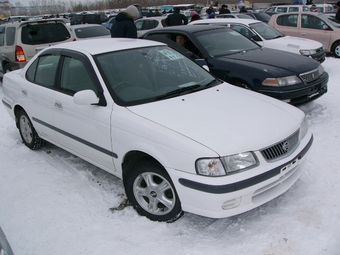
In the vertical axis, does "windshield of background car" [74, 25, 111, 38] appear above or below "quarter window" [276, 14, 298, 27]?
above

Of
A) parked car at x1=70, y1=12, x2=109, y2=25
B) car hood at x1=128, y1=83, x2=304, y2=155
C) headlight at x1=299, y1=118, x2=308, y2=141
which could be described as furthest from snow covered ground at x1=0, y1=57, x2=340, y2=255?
parked car at x1=70, y1=12, x2=109, y2=25

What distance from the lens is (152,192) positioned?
3266 millimetres

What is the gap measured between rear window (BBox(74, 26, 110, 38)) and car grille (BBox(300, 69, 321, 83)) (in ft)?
25.6

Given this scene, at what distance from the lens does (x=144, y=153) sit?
127 inches

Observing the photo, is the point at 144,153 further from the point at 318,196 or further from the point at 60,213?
the point at 318,196

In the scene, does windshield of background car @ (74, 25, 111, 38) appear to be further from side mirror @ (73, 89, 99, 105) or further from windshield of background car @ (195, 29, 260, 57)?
side mirror @ (73, 89, 99, 105)

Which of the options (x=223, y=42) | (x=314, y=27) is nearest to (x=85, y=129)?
(x=223, y=42)

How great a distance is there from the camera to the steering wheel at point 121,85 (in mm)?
3557

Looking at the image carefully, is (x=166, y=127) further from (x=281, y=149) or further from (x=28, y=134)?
(x=28, y=134)

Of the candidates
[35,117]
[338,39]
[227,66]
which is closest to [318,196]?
[227,66]

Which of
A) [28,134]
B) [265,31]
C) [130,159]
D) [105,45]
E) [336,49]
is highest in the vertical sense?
[105,45]

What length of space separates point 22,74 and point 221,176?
3.56 m

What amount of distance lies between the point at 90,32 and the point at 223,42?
20.6ft

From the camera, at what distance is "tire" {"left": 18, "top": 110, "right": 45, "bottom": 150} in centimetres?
495
